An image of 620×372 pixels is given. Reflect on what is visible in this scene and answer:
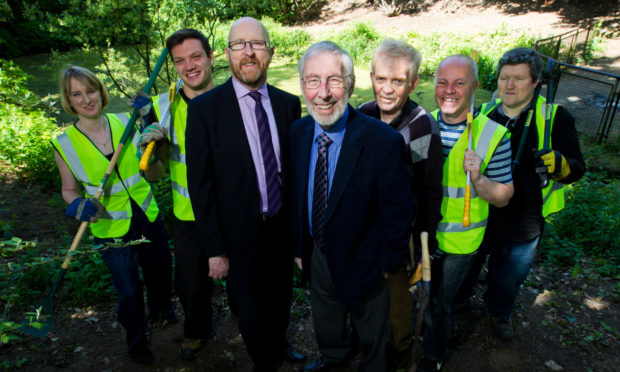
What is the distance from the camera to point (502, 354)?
9.97 ft

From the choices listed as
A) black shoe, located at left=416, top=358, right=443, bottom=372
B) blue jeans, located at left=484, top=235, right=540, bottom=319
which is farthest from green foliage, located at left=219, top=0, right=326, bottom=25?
black shoe, located at left=416, top=358, right=443, bottom=372

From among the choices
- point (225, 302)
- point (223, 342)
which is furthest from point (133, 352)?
A: point (225, 302)

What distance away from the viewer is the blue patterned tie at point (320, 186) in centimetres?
216

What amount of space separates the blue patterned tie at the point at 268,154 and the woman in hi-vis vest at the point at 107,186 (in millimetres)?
1072

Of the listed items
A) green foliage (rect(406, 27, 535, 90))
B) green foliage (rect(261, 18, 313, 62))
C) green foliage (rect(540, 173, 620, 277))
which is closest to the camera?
green foliage (rect(540, 173, 620, 277))

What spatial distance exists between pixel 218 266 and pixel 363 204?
1056mm

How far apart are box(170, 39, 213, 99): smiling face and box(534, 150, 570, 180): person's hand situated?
2.36m

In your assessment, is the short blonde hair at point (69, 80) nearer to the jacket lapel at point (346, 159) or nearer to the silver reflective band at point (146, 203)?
the silver reflective band at point (146, 203)

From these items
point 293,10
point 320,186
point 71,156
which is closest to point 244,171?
point 320,186

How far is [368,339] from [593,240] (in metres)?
3.55

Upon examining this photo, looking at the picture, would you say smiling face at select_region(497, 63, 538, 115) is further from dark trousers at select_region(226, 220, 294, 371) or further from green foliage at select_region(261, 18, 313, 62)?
green foliage at select_region(261, 18, 313, 62)

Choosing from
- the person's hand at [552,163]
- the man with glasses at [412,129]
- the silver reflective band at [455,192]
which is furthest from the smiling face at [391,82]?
the person's hand at [552,163]

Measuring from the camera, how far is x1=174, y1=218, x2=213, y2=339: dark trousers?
274cm

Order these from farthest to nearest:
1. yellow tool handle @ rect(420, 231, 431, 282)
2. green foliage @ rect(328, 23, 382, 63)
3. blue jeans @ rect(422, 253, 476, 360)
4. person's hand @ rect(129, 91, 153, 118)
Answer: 1. green foliage @ rect(328, 23, 382, 63)
2. person's hand @ rect(129, 91, 153, 118)
3. blue jeans @ rect(422, 253, 476, 360)
4. yellow tool handle @ rect(420, 231, 431, 282)
